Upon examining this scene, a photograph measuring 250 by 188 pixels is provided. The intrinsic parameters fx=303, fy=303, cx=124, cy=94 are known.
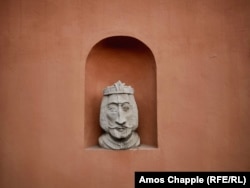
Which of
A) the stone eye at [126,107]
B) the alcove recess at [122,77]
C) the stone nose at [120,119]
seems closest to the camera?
the stone nose at [120,119]

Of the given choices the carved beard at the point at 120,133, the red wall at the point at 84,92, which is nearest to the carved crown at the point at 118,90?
the red wall at the point at 84,92

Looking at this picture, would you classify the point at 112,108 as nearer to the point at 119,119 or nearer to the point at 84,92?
the point at 119,119

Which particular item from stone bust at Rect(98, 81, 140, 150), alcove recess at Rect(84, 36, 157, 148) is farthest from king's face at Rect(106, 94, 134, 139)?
alcove recess at Rect(84, 36, 157, 148)

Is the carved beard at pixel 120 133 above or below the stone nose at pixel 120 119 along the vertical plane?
below

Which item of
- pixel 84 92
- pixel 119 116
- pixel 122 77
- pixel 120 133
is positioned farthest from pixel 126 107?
pixel 122 77

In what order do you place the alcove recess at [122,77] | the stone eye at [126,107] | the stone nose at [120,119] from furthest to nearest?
1. the alcove recess at [122,77]
2. the stone eye at [126,107]
3. the stone nose at [120,119]

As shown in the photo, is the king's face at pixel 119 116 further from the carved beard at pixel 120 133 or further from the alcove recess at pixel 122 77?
the alcove recess at pixel 122 77

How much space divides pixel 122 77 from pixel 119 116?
0.74m

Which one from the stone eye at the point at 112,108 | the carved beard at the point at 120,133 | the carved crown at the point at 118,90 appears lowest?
the carved beard at the point at 120,133

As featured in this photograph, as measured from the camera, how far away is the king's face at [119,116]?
335cm

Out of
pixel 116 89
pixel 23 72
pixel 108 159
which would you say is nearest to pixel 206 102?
pixel 116 89

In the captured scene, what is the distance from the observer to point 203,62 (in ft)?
11.4

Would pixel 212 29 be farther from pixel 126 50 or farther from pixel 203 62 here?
pixel 126 50

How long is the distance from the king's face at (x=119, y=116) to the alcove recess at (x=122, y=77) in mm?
337
